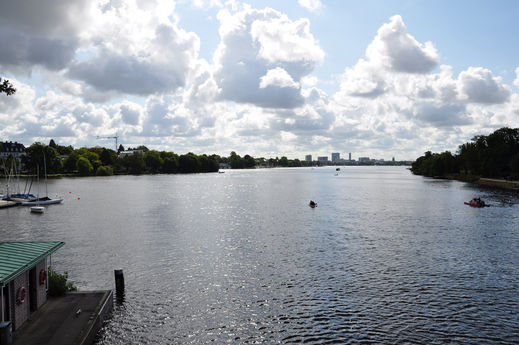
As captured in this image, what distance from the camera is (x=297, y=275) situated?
122 ft

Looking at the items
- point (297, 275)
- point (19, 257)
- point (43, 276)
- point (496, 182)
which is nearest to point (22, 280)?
point (19, 257)

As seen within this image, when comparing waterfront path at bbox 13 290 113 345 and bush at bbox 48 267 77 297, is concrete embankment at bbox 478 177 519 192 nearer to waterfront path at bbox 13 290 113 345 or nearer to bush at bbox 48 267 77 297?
waterfront path at bbox 13 290 113 345

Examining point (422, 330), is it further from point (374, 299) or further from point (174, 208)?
point (174, 208)

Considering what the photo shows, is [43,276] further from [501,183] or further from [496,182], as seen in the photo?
[496,182]

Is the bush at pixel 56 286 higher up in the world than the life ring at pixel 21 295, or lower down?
lower down

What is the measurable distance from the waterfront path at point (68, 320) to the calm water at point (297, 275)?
5.16 ft

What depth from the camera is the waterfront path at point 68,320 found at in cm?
2017

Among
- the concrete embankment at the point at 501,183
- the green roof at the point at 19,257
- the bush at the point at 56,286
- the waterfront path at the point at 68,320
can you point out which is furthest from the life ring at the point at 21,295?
the concrete embankment at the point at 501,183

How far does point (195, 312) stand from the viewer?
2811cm

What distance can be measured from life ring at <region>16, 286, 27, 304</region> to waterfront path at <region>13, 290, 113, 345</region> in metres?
1.48

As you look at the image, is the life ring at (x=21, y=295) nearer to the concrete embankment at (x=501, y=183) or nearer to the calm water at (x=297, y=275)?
the calm water at (x=297, y=275)

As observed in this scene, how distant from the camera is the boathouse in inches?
792

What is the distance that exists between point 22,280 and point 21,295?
33.9 inches

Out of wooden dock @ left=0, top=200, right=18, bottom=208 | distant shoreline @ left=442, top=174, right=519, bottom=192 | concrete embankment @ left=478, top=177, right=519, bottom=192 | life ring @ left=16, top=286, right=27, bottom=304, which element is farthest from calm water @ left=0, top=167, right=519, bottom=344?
distant shoreline @ left=442, top=174, right=519, bottom=192
